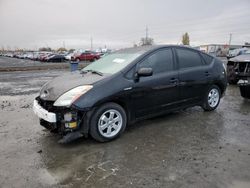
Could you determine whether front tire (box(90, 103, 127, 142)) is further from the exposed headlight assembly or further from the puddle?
the puddle

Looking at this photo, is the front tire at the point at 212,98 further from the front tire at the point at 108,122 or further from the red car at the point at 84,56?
the red car at the point at 84,56

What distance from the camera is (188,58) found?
504 centimetres

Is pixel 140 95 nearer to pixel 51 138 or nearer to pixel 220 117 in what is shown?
pixel 51 138

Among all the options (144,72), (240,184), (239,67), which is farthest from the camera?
(239,67)

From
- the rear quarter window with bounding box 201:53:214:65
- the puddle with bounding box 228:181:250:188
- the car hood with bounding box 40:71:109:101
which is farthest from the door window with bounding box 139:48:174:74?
the puddle with bounding box 228:181:250:188

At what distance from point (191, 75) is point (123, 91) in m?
1.83

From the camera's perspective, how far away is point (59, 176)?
9.41ft

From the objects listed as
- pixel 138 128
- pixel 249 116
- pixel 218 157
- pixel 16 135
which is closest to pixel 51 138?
pixel 16 135

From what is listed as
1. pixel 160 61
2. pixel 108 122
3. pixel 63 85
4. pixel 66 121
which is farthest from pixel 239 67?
pixel 66 121

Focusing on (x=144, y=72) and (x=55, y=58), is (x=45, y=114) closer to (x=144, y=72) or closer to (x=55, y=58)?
(x=144, y=72)

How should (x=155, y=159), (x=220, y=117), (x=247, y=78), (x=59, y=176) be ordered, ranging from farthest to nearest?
(x=247, y=78), (x=220, y=117), (x=155, y=159), (x=59, y=176)

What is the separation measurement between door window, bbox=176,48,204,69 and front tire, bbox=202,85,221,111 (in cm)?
74

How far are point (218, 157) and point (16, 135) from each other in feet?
11.5

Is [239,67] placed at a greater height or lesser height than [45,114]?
greater
